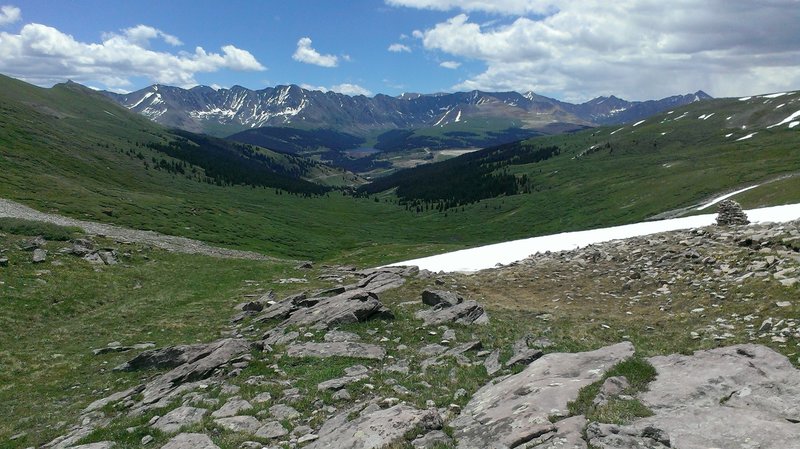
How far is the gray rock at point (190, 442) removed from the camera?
1234cm

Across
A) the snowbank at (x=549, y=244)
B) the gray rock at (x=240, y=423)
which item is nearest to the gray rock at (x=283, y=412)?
the gray rock at (x=240, y=423)

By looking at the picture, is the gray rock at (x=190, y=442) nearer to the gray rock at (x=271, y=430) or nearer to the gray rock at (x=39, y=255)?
the gray rock at (x=271, y=430)

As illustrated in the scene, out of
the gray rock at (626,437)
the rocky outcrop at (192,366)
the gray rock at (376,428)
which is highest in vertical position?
the gray rock at (626,437)

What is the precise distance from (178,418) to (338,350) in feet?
21.8

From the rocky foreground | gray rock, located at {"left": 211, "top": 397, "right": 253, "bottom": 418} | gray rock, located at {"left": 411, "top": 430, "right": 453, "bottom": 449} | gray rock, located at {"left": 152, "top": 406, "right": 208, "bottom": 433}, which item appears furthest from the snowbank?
gray rock, located at {"left": 411, "top": 430, "right": 453, "bottom": 449}

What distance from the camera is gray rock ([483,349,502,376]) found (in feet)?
50.6

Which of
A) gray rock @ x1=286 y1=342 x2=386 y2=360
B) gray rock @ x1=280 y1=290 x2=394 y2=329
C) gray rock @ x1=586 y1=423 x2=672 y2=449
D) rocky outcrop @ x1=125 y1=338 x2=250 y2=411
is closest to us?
gray rock @ x1=586 y1=423 x2=672 y2=449

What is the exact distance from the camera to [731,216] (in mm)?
33062

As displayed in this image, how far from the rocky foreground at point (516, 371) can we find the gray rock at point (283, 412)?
0.07 m

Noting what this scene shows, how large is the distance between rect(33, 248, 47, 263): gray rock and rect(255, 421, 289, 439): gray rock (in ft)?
134

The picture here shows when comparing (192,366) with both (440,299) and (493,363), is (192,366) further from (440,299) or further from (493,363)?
(493,363)

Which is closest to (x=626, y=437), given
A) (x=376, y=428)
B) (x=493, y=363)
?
(x=376, y=428)

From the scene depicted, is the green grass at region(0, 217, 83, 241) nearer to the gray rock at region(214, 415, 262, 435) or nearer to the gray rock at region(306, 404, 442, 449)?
the gray rock at region(214, 415, 262, 435)

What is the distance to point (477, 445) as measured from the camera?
1039 cm
